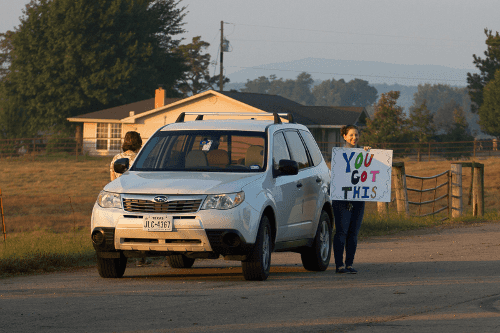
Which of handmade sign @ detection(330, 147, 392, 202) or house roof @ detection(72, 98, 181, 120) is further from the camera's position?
house roof @ detection(72, 98, 181, 120)

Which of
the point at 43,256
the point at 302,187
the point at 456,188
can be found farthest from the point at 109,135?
the point at 302,187

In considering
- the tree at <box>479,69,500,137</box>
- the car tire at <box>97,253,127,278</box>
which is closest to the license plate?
the car tire at <box>97,253,127,278</box>

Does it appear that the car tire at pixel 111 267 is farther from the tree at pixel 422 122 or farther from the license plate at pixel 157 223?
the tree at pixel 422 122

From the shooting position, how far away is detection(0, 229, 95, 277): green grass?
408 inches

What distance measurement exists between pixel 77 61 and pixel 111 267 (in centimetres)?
6278

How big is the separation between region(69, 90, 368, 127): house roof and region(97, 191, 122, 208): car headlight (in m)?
40.8

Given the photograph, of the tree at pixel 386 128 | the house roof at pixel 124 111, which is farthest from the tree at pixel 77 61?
the tree at pixel 386 128

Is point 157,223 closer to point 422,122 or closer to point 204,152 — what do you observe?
point 204,152

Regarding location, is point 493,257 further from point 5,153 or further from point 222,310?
point 5,153

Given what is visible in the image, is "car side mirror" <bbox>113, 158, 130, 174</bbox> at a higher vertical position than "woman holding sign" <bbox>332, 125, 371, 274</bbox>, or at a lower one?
higher

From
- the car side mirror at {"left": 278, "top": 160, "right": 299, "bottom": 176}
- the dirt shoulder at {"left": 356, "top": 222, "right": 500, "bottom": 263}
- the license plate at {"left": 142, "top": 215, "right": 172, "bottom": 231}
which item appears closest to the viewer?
the license plate at {"left": 142, "top": 215, "right": 172, "bottom": 231}

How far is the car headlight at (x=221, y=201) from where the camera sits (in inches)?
346

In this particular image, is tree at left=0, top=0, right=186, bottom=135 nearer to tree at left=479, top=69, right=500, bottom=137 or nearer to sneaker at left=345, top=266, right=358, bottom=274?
tree at left=479, top=69, right=500, bottom=137

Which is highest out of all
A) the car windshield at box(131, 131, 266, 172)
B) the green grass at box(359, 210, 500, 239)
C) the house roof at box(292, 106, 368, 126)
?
the house roof at box(292, 106, 368, 126)
